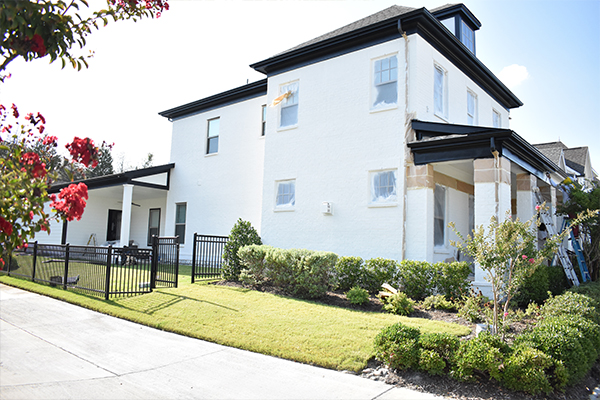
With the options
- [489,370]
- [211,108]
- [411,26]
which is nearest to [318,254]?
[489,370]

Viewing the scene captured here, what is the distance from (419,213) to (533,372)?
6.30 metres

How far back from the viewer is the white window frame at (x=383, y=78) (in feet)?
38.7

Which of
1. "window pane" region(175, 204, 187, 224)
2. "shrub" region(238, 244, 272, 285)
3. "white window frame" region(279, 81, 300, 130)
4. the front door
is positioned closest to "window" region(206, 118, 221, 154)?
"window pane" region(175, 204, 187, 224)

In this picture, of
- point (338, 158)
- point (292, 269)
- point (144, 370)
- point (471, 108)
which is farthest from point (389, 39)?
point (144, 370)

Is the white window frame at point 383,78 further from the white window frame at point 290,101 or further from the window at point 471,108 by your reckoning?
the window at point 471,108

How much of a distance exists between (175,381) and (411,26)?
420 inches

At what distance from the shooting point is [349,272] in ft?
33.3

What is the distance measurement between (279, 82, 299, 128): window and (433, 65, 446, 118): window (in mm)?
4608

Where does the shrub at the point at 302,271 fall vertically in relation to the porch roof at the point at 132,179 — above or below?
below

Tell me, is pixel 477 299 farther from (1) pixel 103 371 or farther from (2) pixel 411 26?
(2) pixel 411 26

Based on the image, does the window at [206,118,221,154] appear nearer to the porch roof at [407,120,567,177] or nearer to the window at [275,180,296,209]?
the window at [275,180,296,209]

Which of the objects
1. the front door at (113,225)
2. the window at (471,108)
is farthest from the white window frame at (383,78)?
the front door at (113,225)

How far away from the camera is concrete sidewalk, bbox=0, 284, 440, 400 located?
4590mm

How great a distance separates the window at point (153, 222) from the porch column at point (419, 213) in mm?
14679
